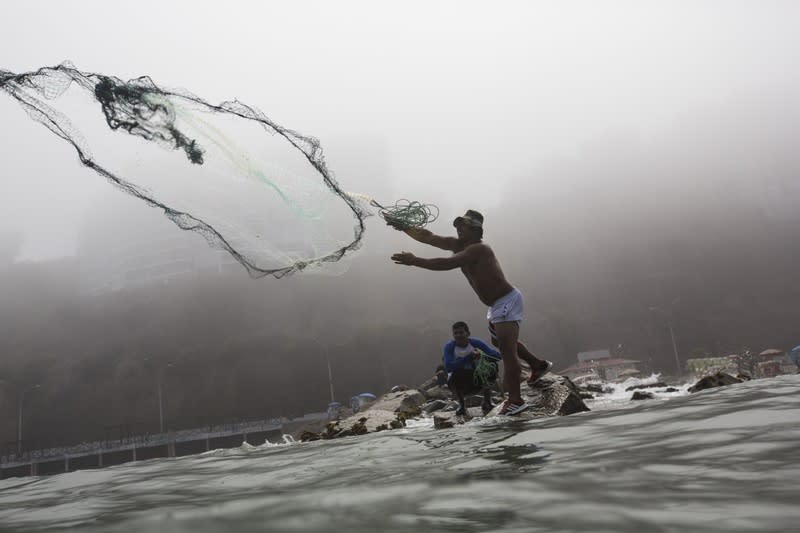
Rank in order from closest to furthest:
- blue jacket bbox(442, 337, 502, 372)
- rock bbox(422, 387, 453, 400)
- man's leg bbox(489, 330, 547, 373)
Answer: man's leg bbox(489, 330, 547, 373), blue jacket bbox(442, 337, 502, 372), rock bbox(422, 387, 453, 400)

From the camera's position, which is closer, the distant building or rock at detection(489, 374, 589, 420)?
rock at detection(489, 374, 589, 420)

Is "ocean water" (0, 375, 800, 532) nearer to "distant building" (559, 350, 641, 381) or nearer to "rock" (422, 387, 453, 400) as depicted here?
"rock" (422, 387, 453, 400)

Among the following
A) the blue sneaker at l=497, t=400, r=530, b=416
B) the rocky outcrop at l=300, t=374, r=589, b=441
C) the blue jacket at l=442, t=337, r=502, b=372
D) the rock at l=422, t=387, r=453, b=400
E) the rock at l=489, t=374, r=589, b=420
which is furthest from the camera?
the rock at l=422, t=387, r=453, b=400

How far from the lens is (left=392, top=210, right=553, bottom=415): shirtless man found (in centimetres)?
551

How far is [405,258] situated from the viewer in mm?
5602

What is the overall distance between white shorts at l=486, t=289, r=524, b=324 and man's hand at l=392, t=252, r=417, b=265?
44.9 inches

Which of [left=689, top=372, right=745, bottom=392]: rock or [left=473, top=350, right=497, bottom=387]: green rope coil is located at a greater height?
[left=473, top=350, right=497, bottom=387]: green rope coil

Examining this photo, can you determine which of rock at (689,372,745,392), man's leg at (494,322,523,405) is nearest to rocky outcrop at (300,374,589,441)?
man's leg at (494,322,523,405)

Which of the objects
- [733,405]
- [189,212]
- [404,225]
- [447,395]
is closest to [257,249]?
[189,212]

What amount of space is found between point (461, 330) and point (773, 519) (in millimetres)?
6252

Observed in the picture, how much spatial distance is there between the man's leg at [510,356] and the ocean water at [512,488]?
1.90 m

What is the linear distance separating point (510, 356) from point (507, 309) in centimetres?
55

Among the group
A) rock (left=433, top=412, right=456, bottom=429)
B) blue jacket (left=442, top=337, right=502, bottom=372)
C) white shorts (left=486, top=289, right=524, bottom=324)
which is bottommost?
rock (left=433, top=412, right=456, bottom=429)

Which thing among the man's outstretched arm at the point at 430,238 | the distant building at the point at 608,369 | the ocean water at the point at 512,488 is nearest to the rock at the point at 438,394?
the man's outstretched arm at the point at 430,238
